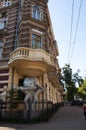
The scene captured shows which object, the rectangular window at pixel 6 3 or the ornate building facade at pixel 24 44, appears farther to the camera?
A: the rectangular window at pixel 6 3

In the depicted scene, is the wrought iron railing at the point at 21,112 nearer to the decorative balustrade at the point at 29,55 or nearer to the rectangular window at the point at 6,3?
the decorative balustrade at the point at 29,55

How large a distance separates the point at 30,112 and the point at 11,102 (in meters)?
2.14

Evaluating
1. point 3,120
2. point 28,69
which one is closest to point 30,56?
point 28,69

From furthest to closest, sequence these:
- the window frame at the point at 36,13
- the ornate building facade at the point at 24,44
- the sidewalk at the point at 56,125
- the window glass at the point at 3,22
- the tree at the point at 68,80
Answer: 1. the tree at the point at 68,80
2. the window glass at the point at 3,22
3. the window frame at the point at 36,13
4. the ornate building facade at the point at 24,44
5. the sidewalk at the point at 56,125

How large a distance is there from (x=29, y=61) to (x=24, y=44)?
3.16 meters

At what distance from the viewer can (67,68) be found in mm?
55656

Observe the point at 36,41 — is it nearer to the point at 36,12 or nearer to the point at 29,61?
the point at 36,12

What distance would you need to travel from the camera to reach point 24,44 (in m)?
19.3

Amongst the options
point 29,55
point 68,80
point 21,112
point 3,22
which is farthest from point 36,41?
point 68,80

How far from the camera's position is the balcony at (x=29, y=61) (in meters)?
16.6

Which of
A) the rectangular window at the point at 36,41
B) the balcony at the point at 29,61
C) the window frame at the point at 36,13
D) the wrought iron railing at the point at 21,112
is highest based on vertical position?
the window frame at the point at 36,13

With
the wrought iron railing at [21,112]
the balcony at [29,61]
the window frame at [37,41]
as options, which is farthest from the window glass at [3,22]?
the wrought iron railing at [21,112]

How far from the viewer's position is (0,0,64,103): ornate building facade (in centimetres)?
1709

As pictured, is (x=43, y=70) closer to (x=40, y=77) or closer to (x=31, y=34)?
(x=40, y=77)
